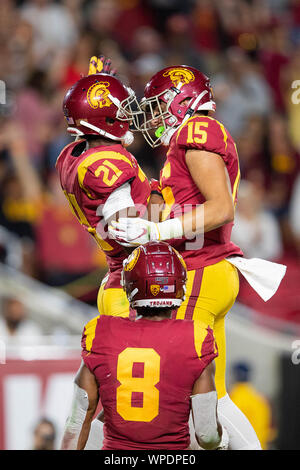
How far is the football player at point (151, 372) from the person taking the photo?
312cm

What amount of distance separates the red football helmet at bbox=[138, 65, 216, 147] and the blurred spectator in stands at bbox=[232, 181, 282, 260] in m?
4.23

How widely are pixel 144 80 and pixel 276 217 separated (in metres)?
2.11

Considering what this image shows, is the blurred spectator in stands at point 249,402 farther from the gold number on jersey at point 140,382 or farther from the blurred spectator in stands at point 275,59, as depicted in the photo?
the blurred spectator in stands at point 275,59

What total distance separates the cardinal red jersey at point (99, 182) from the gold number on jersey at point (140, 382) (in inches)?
29.4

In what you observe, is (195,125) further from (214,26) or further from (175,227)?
(214,26)

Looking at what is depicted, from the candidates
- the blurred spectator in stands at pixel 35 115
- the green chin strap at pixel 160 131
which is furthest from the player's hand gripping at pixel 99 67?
the blurred spectator in stands at pixel 35 115

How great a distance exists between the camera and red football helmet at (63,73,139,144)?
3.76m

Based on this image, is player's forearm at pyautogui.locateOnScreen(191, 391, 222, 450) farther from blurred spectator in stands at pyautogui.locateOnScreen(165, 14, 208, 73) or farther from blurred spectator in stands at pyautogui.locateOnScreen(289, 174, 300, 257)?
blurred spectator in stands at pyautogui.locateOnScreen(165, 14, 208, 73)

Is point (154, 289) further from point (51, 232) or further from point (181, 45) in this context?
point (181, 45)

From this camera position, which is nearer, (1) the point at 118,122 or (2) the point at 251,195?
(1) the point at 118,122

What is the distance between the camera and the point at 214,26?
10281mm

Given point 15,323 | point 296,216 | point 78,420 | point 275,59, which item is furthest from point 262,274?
point 275,59

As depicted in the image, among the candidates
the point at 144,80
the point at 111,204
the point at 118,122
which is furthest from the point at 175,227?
the point at 144,80

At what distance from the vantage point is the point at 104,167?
3611mm
